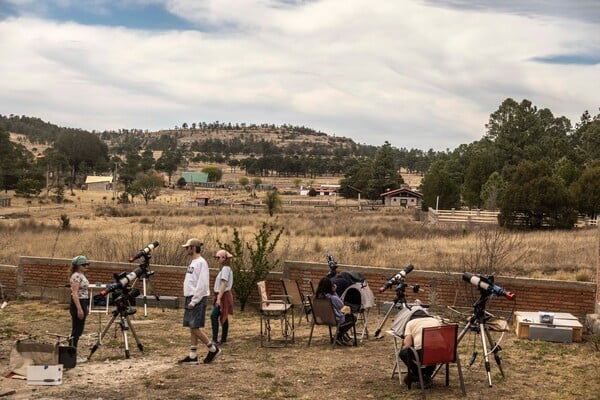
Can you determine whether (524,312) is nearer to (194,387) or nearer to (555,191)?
(194,387)

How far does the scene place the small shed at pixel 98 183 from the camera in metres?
96.0

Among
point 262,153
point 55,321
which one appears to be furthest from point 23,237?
point 262,153

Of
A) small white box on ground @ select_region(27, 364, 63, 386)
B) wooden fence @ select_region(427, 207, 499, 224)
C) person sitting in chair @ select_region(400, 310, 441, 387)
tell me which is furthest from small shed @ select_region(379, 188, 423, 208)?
small white box on ground @ select_region(27, 364, 63, 386)

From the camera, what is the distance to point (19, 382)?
7789 millimetres

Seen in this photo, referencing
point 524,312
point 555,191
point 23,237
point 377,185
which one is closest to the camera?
point 524,312

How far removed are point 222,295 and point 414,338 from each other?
11.2 ft

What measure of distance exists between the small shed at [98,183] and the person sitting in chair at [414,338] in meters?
93.5

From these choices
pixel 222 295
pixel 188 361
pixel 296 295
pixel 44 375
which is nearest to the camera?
pixel 44 375

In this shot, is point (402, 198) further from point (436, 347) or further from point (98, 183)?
point (436, 347)

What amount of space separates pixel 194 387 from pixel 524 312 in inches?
267

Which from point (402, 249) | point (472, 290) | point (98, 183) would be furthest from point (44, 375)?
point (98, 183)

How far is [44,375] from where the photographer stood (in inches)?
289

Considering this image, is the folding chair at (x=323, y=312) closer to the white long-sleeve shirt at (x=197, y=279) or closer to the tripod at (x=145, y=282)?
the white long-sleeve shirt at (x=197, y=279)

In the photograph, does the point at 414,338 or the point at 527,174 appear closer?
the point at 414,338
